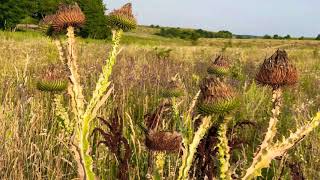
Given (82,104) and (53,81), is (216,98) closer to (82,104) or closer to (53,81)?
(82,104)

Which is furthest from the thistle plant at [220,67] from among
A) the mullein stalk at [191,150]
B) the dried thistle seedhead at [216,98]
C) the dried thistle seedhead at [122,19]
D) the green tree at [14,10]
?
the green tree at [14,10]

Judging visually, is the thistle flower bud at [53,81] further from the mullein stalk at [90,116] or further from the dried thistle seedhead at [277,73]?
the dried thistle seedhead at [277,73]

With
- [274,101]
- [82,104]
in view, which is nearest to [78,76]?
[82,104]

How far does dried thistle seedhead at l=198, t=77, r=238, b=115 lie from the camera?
87.9 inches

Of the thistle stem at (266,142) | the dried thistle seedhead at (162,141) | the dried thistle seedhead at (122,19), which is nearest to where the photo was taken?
the thistle stem at (266,142)

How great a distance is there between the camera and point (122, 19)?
2.83 m

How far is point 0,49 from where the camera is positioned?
10.8 m

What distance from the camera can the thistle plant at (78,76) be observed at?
7.22 ft

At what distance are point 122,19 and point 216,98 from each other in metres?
0.95

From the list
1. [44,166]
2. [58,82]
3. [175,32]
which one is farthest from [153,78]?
[175,32]

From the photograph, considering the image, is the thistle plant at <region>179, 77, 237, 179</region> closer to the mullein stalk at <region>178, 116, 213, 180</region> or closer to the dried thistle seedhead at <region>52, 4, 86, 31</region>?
the mullein stalk at <region>178, 116, 213, 180</region>

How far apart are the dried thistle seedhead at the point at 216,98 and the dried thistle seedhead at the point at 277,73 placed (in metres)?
0.19

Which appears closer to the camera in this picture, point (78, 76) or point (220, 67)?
point (78, 76)

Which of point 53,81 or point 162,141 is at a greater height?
point 53,81
